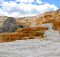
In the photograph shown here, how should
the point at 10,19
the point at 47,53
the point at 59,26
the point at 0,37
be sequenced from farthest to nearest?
the point at 59,26 < the point at 10,19 < the point at 0,37 < the point at 47,53

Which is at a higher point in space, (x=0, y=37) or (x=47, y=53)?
(x=0, y=37)

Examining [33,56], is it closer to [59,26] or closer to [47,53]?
[47,53]

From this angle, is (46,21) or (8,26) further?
(46,21)

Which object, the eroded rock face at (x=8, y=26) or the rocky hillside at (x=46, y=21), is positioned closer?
the eroded rock face at (x=8, y=26)

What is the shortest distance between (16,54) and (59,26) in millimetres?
15474

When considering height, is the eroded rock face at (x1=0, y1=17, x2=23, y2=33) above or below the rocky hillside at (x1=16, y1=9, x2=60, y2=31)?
below

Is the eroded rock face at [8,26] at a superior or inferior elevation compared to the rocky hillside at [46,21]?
inferior

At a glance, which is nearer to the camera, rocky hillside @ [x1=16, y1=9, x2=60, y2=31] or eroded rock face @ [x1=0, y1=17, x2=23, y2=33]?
eroded rock face @ [x1=0, y1=17, x2=23, y2=33]

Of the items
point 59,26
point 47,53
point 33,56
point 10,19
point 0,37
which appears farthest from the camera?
point 59,26

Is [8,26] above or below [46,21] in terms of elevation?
below

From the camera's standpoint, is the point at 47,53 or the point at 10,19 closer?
the point at 47,53

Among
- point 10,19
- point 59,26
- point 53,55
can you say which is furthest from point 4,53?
point 59,26

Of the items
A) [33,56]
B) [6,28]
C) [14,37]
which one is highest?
[6,28]

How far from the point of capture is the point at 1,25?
1538cm
